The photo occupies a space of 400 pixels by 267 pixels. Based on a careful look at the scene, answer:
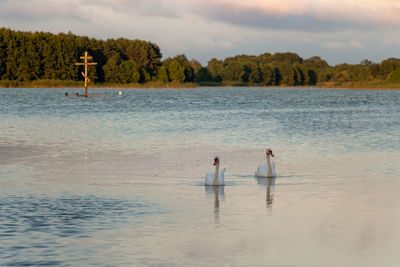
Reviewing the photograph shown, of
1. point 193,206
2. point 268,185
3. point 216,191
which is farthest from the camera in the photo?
point 268,185

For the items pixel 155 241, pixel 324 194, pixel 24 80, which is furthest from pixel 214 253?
pixel 24 80

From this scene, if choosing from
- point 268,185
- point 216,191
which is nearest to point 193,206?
point 216,191

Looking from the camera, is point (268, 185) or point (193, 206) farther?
point (268, 185)

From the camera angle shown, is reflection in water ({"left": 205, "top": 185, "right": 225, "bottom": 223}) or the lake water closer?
the lake water

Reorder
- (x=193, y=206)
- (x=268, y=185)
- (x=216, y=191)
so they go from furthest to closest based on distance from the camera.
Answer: (x=268, y=185), (x=216, y=191), (x=193, y=206)

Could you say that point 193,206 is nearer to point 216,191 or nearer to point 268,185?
point 216,191

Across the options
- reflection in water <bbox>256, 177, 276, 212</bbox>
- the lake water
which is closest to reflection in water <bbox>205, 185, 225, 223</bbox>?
the lake water

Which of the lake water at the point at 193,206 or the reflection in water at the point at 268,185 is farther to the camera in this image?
the reflection in water at the point at 268,185

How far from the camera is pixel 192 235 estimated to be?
13.7 m

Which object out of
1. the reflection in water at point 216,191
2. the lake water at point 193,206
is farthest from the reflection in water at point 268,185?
the reflection in water at point 216,191

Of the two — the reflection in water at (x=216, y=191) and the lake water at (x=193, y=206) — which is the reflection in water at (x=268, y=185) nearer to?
the lake water at (x=193, y=206)

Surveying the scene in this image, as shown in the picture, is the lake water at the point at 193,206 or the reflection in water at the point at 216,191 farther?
the reflection in water at the point at 216,191

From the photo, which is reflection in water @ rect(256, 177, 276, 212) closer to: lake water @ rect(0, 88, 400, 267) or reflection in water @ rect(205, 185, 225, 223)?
lake water @ rect(0, 88, 400, 267)

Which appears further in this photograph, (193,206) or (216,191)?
(216,191)
